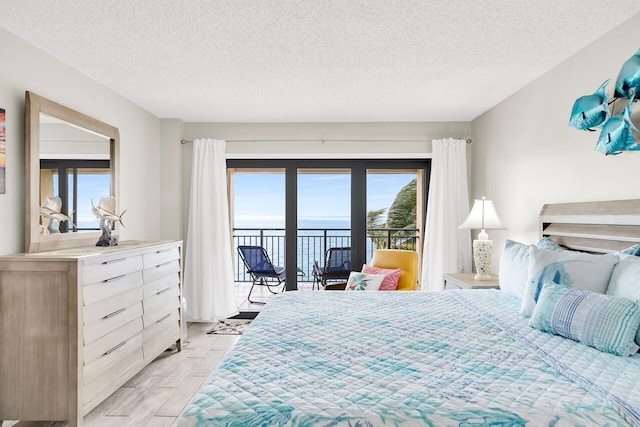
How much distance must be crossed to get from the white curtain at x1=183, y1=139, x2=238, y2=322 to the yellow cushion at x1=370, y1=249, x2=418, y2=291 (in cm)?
185

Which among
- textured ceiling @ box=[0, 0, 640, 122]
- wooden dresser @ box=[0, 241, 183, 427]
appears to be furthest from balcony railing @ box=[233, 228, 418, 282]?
wooden dresser @ box=[0, 241, 183, 427]

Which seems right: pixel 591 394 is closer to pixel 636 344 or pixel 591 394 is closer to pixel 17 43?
pixel 636 344

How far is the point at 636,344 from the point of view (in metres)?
1.62

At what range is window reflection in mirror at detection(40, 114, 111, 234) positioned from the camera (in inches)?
107

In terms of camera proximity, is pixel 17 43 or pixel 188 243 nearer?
pixel 17 43

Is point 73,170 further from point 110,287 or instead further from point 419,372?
point 419,372

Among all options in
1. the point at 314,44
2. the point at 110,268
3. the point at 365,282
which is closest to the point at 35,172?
the point at 110,268

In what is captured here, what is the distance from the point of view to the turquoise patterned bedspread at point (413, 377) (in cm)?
121

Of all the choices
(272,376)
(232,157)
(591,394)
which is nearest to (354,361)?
(272,376)

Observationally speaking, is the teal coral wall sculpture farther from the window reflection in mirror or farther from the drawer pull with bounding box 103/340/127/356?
the window reflection in mirror

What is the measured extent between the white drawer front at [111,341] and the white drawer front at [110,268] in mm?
393

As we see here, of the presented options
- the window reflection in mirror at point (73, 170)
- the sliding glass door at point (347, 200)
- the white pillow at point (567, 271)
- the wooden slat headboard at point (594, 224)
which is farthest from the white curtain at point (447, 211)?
the window reflection in mirror at point (73, 170)

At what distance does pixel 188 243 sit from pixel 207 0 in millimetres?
3126

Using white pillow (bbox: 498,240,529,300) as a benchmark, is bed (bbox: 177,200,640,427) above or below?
below
